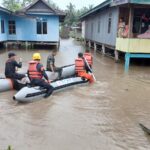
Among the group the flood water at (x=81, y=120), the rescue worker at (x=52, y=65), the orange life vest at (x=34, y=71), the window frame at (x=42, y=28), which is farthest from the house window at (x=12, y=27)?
the orange life vest at (x=34, y=71)

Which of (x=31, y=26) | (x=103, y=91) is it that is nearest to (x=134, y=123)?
(x=103, y=91)

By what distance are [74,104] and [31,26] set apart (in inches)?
688

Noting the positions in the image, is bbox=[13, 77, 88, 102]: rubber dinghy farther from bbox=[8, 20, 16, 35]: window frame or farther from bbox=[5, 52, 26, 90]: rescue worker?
bbox=[8, 20, 16, 35]: window frame

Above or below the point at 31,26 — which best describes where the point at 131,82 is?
below

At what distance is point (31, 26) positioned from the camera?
23.7 m

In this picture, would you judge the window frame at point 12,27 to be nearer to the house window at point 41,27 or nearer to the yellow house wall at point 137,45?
the house window at point 41,27

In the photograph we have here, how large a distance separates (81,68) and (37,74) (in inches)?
103

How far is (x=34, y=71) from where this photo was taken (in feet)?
24.7

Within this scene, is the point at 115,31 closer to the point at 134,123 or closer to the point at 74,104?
the point at 74,104

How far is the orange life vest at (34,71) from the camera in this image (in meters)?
7.48

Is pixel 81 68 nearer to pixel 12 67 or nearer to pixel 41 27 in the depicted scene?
pixel 12 67

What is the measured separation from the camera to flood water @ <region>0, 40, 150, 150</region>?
500 cm

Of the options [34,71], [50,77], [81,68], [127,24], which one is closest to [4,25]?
[127,24]

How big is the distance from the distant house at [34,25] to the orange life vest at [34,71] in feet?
51.7
